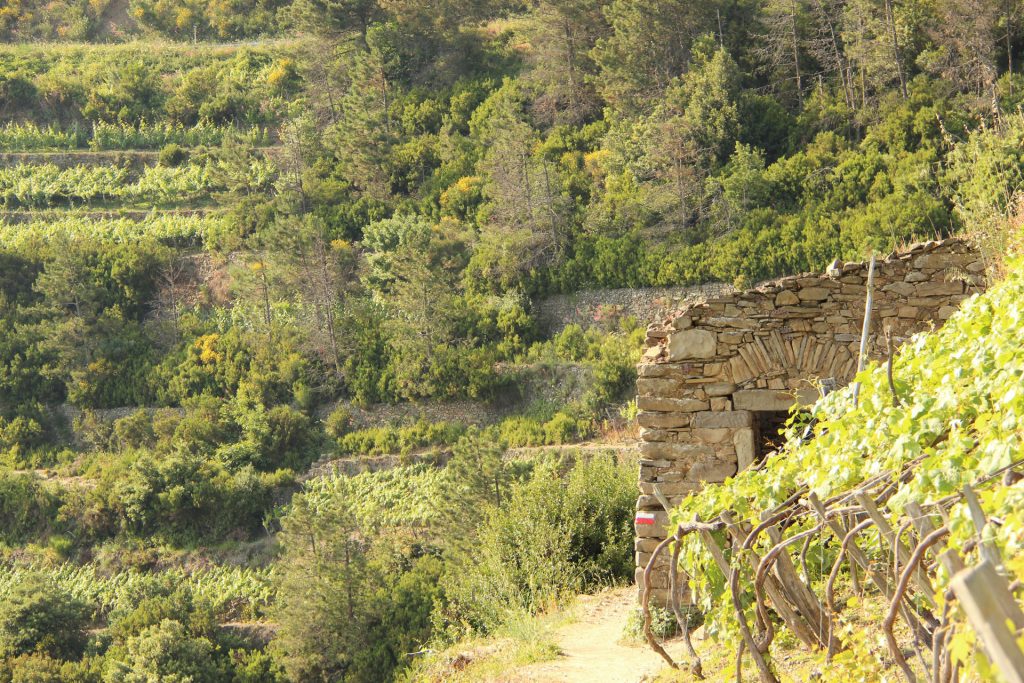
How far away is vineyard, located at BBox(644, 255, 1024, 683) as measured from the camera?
350cm

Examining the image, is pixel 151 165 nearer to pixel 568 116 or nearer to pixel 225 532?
pixel 568 116

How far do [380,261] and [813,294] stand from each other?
64.9ft

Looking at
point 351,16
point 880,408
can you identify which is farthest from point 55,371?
point 880,408

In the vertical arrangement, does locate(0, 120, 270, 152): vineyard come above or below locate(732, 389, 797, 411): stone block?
above

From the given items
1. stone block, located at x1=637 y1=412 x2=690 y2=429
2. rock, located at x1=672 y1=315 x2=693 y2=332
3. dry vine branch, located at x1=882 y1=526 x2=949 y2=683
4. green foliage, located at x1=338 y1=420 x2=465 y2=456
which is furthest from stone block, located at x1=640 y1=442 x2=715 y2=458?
green foliage, located at x1=338 y1=420 x2=465 y2=456

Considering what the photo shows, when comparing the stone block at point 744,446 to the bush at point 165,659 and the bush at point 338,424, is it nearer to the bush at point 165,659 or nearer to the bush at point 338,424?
the bush at point 165,659

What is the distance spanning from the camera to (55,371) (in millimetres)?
26281

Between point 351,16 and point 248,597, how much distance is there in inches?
882

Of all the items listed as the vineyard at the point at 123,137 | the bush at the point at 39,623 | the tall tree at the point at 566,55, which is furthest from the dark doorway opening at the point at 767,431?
the vineyard at the point at 123,137

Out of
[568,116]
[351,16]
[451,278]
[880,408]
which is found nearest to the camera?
[880,408]

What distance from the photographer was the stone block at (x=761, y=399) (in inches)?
300

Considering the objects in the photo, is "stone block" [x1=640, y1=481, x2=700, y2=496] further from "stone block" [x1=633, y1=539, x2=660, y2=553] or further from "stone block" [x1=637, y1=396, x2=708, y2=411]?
"stone block" [x1=637, y1=396, x2=708, y2=411]

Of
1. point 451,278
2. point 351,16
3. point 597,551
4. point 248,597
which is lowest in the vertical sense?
point 248,597

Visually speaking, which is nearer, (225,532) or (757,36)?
(225,532)
